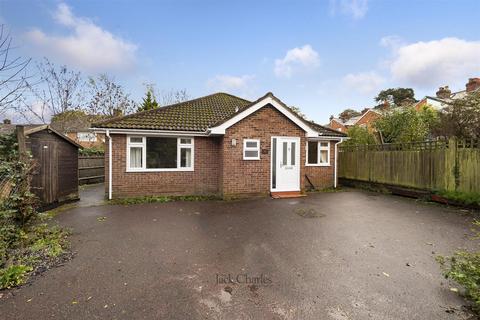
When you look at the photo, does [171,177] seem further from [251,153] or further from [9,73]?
[9,73]

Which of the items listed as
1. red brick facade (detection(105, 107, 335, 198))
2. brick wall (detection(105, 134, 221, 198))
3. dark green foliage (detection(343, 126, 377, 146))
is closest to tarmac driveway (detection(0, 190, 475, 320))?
brick wall (detection(105, 134, 221, 198))

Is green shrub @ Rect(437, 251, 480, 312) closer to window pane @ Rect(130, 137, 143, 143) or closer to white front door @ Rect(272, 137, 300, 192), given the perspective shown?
white front door @ Rect(272, 137, 300, 192)

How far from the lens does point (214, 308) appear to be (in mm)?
2594

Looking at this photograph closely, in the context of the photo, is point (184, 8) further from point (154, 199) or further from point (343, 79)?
point (343, 79)

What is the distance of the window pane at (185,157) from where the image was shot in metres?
9.74

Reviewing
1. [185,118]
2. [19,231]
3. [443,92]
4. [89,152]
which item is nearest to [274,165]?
[185,118]

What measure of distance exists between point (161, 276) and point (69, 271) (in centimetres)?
152

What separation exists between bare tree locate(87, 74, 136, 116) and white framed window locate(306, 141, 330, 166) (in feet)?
56.5

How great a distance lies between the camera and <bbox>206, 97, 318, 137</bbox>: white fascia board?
29.6 feet

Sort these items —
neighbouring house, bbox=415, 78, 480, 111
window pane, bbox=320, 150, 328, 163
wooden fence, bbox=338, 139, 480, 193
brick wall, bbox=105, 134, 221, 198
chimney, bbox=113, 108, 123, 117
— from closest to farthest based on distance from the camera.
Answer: wooden fence, bbox=338, 139, 480, 193 → brick wall, bbox=105, 134, 221, 198 → window pane, bbox=320, 150, 328, 163 → chimney, bbox=113, 108, 123, 117 → neighbouring house, bbox=415, 78, 480, 111

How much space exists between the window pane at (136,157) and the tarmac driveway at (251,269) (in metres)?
2.84

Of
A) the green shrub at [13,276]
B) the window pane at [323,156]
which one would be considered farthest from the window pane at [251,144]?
the green shrub at [13,276]

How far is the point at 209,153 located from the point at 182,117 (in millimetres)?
2304

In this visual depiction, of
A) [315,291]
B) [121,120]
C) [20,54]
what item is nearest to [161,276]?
[315,291]
